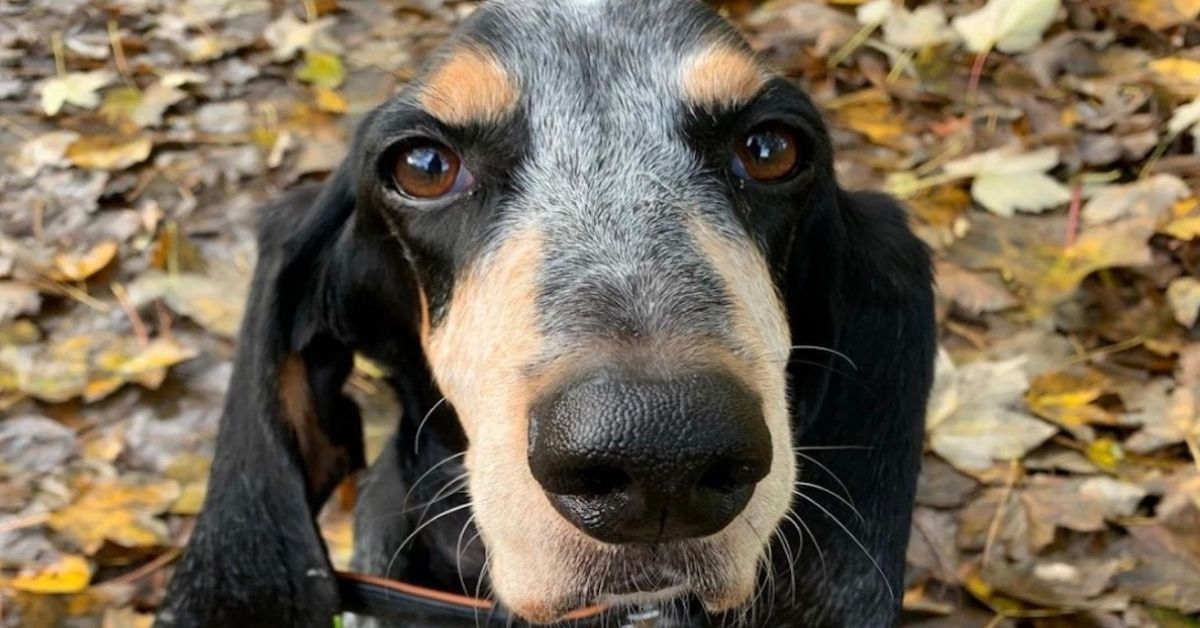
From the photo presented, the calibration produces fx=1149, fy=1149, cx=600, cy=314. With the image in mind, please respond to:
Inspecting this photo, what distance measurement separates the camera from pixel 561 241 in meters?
2.12

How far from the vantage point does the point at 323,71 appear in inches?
227

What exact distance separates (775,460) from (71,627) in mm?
2430

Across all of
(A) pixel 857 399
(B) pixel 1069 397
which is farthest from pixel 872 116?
(A) pixel 857 399

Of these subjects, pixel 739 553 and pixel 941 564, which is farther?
pixel 941 564

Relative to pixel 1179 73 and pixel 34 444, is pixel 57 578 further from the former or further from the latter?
pixel 1179 73

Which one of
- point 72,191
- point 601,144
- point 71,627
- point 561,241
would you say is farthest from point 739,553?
point 72,191

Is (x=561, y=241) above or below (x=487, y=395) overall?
above

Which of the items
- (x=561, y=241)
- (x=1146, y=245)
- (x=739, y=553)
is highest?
(x=561, y=241)

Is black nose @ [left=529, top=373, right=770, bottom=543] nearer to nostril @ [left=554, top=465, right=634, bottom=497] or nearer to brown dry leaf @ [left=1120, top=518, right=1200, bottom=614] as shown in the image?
nostril @ [left=554, top=465, right=634, bottom=497]

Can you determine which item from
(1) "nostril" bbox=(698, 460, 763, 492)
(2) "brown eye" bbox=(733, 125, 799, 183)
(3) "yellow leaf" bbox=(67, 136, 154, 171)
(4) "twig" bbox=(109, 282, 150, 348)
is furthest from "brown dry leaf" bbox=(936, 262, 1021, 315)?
(3) "yellow leaf" bbox=(67, 136, 154, 171)

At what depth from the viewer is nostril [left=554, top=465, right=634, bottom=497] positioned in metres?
1.65

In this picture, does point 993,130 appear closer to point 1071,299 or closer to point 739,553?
point 1071,299

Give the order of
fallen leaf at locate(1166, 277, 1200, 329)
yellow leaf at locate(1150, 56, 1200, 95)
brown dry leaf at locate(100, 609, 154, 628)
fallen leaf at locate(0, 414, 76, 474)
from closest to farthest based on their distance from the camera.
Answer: brown dry leaf at locate(100, 609, 154, 628)
fallen leaf at locate(0, 414, 76, 474)
fallen leaf at locate(1166, 277, 1200, 329)
yellow leaf at locate(1150, 56, 1200, 95)

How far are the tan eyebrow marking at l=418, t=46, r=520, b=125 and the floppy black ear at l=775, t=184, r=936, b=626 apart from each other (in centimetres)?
76
